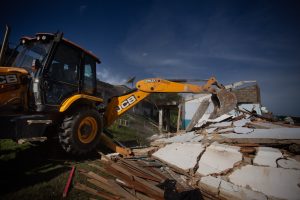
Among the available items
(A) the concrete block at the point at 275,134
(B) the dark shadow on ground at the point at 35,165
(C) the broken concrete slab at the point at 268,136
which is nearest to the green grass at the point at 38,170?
(B) the dark shadow on ground at the point at 35,165

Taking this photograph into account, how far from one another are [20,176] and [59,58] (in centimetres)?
281

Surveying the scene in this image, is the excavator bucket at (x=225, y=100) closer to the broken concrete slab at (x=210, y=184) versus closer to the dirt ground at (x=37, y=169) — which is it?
the broken concrete slab at (x=210, y=184)

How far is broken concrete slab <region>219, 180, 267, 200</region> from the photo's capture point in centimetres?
368

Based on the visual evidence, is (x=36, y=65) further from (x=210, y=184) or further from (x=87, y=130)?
(x=210, y=184)

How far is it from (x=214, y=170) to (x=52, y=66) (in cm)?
484

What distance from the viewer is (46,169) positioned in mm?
4145

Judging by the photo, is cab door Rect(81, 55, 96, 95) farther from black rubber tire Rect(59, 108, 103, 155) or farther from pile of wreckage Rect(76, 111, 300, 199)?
pile of wreckage Rect(76, 111, 300, 199)

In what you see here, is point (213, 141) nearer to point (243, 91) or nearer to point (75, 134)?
point (75, 134)

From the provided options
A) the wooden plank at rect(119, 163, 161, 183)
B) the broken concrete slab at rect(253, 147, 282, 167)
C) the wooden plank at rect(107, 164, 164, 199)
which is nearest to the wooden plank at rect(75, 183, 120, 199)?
the wooden plank at rect(107, 164, 164, 199)

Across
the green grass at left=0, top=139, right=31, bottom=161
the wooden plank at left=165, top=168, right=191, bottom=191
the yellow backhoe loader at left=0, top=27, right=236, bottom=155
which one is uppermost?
the yellow backhoe loader at left=0, top=27, right=236, bottom=155

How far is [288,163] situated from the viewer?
14.6 feet

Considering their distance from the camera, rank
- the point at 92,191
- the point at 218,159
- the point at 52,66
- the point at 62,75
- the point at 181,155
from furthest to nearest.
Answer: the point at 181,155 → the point at 218,159 → the point at 62,75 → the point at 52,66 → the point at 92,191

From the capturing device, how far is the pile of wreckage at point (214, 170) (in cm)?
370

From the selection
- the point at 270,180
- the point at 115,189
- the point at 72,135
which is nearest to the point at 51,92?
the point at 72,135
